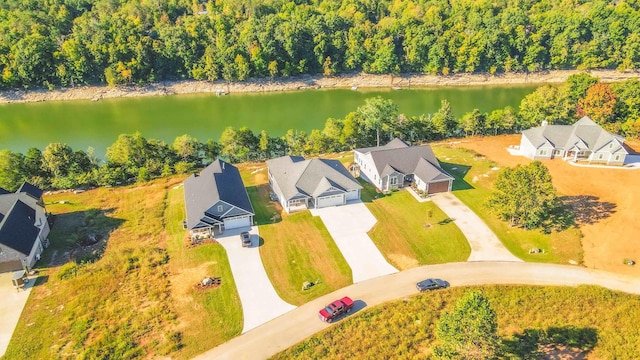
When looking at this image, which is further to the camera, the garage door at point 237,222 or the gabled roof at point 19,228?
the garage door at point 237,222

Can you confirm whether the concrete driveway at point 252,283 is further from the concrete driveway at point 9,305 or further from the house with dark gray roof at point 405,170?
the house with dark gray roof at point 405,170

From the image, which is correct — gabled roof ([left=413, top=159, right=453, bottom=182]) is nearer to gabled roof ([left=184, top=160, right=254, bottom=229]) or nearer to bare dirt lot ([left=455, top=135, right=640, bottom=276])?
bare dirt lot ([left=455, top=135, right=640, bottom=276])

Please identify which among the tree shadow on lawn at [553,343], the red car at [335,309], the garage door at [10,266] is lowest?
the tree shadow on lawn at [553,343]

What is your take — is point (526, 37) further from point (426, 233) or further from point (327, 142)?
point (426, 233)

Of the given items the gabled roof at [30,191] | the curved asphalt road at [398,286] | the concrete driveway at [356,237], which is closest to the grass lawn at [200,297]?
the curved asphalt road at [398,286]

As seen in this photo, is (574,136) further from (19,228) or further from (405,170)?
(19,228)

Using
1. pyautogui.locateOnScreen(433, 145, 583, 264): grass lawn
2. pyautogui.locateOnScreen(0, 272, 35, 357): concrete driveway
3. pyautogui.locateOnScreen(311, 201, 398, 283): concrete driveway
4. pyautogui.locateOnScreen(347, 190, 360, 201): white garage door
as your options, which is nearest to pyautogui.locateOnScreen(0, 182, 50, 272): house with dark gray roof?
pyautogui.locateOnScreen(0, 272, 35, 357): concrete driveway

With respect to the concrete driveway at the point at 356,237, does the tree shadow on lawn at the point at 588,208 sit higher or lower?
lower

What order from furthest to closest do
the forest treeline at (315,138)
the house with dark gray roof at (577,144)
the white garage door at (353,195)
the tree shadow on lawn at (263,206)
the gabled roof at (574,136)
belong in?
the gabled roof at (574,136) < the house with dark gray roof at (577,144) < the forest treeline at (315,138) < the white garage door at (353,195) < the tree shadow on lawn at (263,206)

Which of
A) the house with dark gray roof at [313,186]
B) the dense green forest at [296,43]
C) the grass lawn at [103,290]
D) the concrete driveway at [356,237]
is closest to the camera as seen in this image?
the grass lawn at [103,290]
